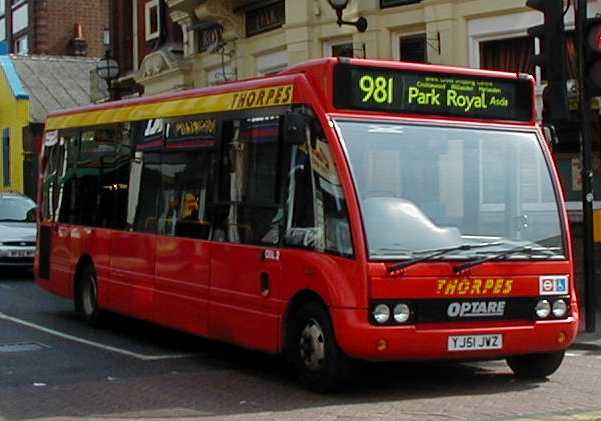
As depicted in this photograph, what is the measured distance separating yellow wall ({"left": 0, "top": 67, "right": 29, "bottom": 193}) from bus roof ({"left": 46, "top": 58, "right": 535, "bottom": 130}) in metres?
30.5

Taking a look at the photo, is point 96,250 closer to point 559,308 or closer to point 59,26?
point 559,308

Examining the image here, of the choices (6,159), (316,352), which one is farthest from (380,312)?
(6,159)

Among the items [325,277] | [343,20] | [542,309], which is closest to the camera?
[325,277]

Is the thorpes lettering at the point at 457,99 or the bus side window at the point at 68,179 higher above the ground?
the thorpes lettering at the point at 457,99

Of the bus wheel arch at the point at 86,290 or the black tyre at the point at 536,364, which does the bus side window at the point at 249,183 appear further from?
the bus wheel arch at the point at 86,290

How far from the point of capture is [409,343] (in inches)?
356

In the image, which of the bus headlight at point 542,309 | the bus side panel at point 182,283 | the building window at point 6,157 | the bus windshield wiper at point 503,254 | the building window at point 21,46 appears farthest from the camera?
the building window at point 21,46

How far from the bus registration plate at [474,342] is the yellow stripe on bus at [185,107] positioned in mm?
2514

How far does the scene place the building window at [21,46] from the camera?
1965 inches

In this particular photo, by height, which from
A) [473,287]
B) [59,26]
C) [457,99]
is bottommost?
[473,287]

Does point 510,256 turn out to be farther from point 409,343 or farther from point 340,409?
point 340,409

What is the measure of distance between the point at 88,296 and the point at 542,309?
6.56 meters

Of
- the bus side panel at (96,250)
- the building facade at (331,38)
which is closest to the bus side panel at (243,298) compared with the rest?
the bus side panel at (96,250)

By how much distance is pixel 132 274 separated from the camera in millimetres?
12648
